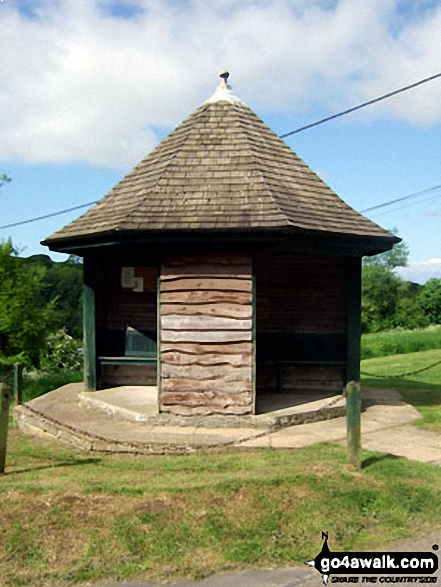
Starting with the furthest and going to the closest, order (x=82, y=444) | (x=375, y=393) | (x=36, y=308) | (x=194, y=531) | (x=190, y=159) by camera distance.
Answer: (x=36, y=308) < (x=375, y=393) < (x=190, y=159) < (x=82, y=444) < (x=194, y=531)

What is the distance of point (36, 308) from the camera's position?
52.8ft

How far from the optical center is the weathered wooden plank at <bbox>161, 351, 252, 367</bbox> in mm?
8148

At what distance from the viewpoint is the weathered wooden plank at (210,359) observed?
8.15m

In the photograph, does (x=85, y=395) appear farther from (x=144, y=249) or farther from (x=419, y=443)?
(x=419, y=443)

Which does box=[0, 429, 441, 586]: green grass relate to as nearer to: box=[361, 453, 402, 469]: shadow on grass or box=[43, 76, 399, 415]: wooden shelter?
box=[361, 453, 402, 469]: shadow on grass

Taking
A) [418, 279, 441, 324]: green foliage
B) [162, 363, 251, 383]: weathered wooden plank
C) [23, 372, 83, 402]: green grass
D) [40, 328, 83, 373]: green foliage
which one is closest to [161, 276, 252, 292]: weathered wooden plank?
[162, 363, 251, 383]: weathered wooden plank

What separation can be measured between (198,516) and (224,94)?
315 inches

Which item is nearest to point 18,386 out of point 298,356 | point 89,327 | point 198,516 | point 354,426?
point 89,327

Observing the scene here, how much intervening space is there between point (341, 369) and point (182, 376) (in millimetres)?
3622

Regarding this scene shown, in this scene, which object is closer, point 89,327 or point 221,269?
point 221,269

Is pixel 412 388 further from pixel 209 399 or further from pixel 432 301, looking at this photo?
pixel 432 301

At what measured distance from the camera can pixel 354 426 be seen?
19.5 ft

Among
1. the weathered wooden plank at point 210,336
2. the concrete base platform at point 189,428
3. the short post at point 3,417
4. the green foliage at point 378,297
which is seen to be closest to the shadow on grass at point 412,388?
the concrete base platform at point 189,428

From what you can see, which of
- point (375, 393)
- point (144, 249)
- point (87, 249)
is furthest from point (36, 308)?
point (375, 393)
